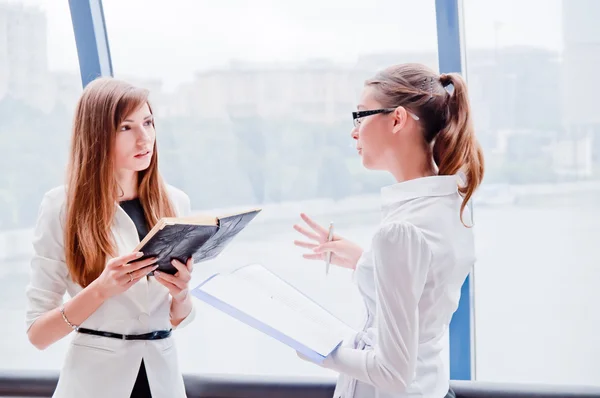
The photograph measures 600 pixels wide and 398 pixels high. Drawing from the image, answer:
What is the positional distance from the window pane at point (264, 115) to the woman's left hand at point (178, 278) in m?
1.11

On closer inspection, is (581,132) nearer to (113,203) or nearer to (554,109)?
(554,109)

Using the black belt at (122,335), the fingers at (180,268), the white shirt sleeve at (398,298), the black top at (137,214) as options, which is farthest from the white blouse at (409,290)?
the black top at (137,214)

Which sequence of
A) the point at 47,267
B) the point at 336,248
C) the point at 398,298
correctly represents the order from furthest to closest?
the point at 336,248 < the point at 47,267 < the point at 398,298

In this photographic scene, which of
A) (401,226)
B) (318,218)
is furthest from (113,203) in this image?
(318,218)

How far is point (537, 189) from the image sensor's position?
2660 millimetres

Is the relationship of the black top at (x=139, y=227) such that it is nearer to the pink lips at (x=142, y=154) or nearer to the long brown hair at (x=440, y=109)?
the pink lips at (x=142, y=154)

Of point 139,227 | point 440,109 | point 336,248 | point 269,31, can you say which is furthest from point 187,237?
point 269,31

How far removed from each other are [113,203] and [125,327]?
38cm

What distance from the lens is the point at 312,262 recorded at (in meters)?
2.92

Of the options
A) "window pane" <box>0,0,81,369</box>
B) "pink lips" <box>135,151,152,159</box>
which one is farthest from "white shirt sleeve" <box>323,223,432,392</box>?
"window pane" <box>0,0,81,369</box>

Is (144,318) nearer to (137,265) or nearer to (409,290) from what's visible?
(137,265)

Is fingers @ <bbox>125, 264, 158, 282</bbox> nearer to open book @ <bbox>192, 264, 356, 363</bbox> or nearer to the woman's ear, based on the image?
open book @ <bbox>192, 264, 356, 363</bbox>

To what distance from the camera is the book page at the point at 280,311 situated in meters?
1.61

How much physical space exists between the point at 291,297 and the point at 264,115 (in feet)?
4.11
